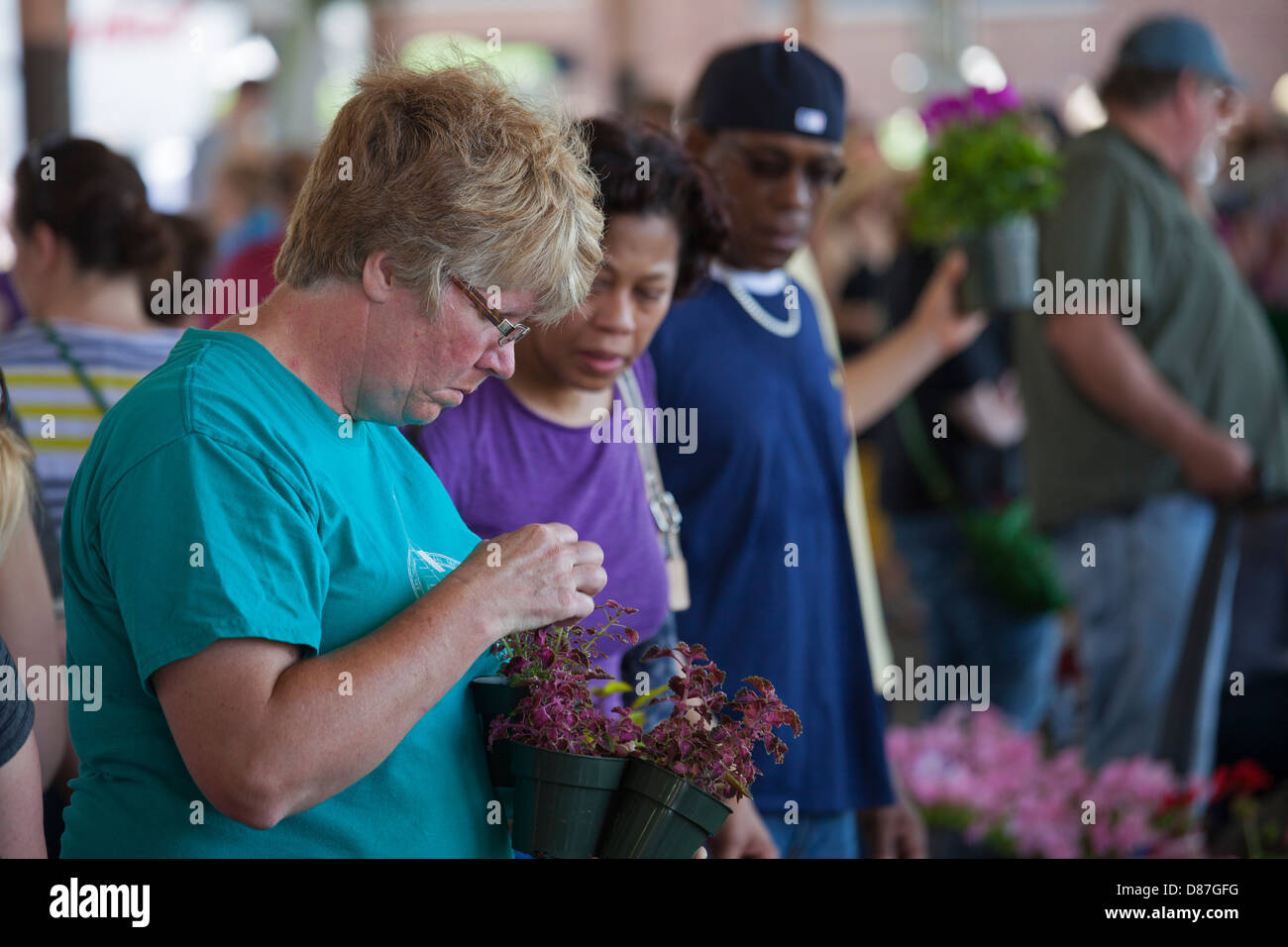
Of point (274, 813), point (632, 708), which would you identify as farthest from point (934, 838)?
point (274, 813)

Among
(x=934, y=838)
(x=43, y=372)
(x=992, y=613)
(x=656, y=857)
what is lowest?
(x=934, y=838)

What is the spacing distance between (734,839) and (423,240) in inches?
37.6

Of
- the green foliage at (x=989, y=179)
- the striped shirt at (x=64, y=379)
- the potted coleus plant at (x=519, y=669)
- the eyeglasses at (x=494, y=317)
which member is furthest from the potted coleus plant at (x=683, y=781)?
the green foliage at (x=989, y=179)

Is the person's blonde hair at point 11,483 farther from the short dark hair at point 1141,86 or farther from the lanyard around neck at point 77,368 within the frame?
the short dark hair at point 1141,86

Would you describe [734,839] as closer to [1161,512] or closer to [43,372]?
[43,372]

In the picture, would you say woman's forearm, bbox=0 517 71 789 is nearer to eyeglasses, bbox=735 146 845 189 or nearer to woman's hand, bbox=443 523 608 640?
woman's hand, bbox=443 523 608 640

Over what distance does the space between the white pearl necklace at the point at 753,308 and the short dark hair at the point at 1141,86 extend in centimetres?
183

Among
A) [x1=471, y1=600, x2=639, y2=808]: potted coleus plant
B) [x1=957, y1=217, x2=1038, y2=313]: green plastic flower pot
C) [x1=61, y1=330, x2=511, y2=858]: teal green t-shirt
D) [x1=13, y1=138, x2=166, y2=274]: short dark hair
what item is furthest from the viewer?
[x1=957, y1=217, x2=1038, y2=313]: green plastic flower pot

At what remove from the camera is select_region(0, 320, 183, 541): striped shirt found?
81.6 inches

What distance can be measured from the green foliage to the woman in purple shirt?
133 cm

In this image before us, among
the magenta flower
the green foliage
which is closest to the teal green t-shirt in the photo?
the green foliage

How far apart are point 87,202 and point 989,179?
183cm
